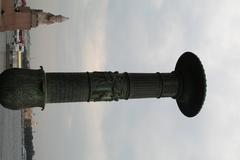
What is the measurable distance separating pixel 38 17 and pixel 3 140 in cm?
962

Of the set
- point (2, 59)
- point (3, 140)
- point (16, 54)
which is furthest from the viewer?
point (16, 54)

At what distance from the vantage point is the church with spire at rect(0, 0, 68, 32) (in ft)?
107

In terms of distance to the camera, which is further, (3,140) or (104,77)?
(3,140)

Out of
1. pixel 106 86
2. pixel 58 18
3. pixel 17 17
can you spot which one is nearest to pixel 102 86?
pixel 106 86

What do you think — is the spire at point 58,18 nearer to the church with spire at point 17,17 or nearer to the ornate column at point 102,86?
the church with spire at point 17,17

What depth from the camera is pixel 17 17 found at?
115ft

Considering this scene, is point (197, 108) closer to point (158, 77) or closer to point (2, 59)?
point (158, 77)

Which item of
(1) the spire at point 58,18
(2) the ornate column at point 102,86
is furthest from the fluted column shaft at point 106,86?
(1) the spire at point 58,18

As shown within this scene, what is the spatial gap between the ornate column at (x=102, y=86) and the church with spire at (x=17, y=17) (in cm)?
1996

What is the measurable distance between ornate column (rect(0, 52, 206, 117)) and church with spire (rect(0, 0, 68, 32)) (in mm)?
19962

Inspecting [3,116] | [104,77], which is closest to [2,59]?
[3,116]

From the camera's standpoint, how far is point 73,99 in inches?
509

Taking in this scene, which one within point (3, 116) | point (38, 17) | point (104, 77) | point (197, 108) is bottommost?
point (197, 108)

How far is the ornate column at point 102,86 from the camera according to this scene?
40.1ft
